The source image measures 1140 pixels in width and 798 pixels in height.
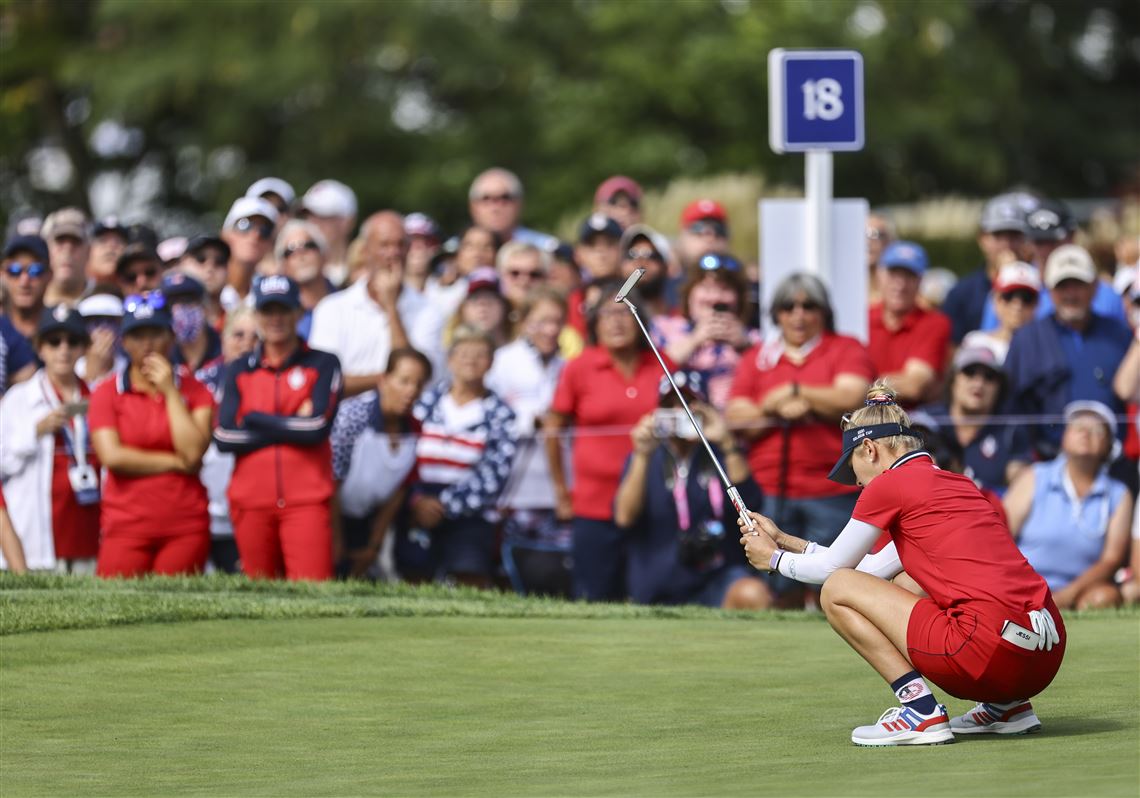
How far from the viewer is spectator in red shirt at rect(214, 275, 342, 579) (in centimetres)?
1212

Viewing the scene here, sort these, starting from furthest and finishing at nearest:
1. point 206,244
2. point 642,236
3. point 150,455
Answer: point 206,244 < point 642,236 < point 150,455

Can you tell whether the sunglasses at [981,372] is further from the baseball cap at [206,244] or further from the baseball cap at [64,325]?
the baseball cap at [64,325]

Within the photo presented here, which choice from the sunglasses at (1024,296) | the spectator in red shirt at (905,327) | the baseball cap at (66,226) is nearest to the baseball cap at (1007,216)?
the spectator in red shirt at (905,327)

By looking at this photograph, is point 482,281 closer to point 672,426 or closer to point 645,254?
point 645,254

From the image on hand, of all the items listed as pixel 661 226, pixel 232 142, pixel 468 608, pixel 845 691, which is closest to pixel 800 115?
pixel 468 608

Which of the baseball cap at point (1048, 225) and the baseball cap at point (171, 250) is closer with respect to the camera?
the baseball cap at point (1048, 225)

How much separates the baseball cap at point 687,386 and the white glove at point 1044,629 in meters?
5.16

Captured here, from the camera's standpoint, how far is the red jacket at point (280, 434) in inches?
477

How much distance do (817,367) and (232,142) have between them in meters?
25.1

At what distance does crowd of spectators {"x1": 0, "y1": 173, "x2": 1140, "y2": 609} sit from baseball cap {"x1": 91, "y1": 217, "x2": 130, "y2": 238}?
89 mm

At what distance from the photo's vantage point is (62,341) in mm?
12438

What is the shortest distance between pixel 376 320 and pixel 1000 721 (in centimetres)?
710

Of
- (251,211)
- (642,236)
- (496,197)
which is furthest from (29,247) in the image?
(642,236)

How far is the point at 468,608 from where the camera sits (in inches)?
445
